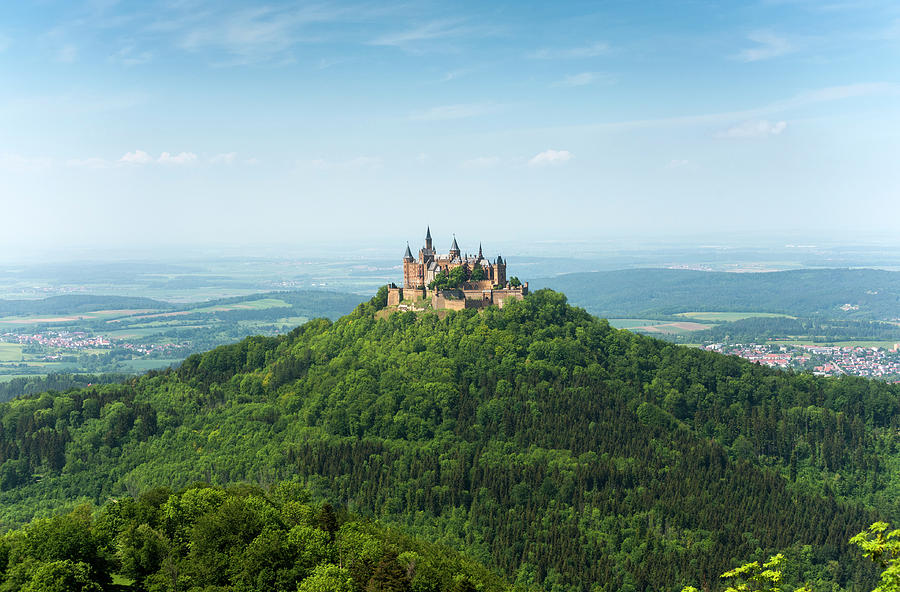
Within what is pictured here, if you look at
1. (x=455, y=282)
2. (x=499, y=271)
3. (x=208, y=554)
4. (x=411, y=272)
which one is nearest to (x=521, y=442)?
(x=455, y=282)

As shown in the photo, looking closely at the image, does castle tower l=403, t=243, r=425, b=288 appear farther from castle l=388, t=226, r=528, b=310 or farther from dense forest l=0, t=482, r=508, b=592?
dense forest l=0, t=482, r=508, b=592

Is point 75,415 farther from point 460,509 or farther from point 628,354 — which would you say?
point 628,354

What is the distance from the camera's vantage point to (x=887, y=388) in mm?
115812

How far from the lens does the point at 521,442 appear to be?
9119 cm

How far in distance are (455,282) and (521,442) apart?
29.3 metres

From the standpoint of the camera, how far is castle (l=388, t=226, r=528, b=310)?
11238 cm

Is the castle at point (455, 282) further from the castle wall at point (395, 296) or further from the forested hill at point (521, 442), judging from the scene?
the forested hill at point (521, 442)

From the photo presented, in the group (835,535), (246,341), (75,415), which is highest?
(246,341)

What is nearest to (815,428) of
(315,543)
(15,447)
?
(315,543)

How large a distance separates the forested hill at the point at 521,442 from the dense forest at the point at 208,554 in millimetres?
24593

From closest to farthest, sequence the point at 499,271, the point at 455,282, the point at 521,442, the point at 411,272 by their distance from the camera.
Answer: the point at 521,442
the point at 455,282
the point at 499,271
the point at 411,272

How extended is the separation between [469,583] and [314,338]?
73.7 m

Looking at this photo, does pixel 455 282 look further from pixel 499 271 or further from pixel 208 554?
pixel 208 554

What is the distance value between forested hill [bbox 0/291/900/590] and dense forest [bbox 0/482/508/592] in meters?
24.6
